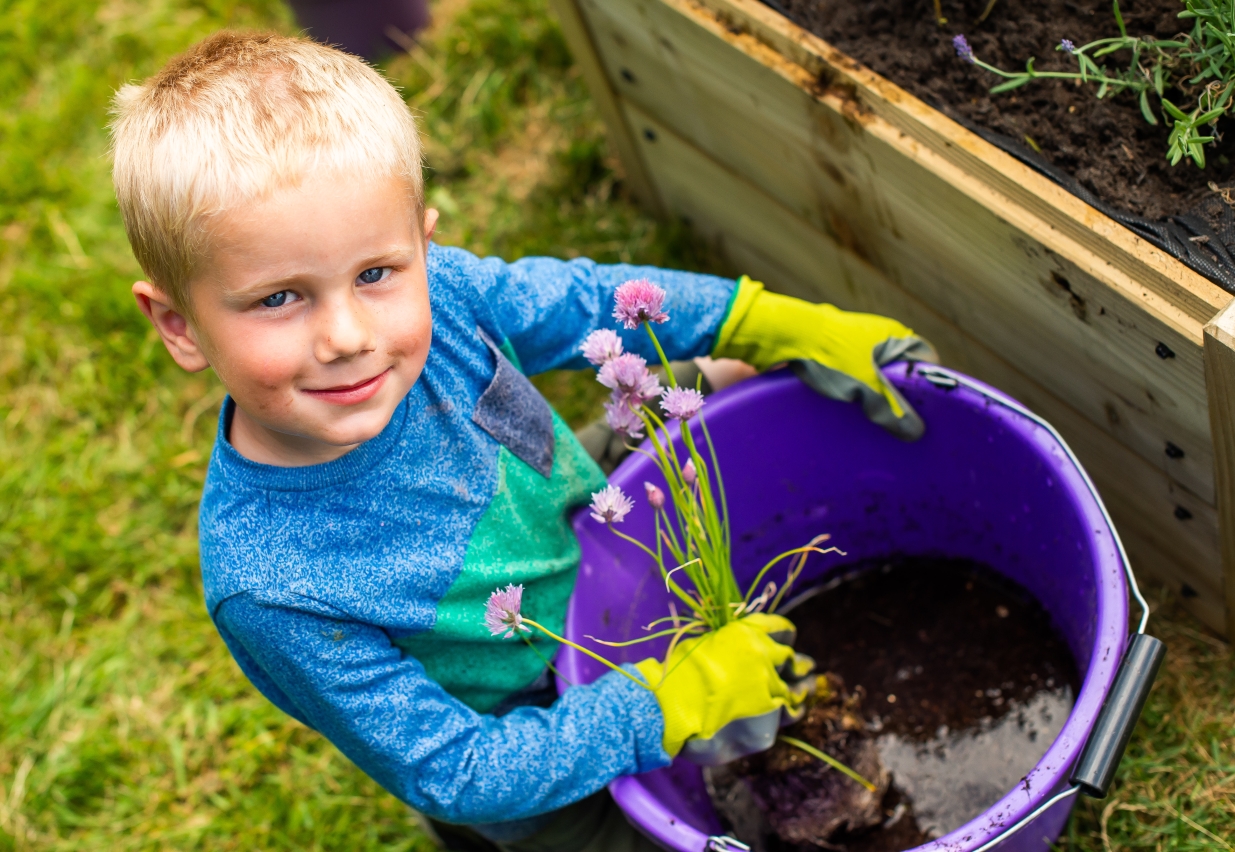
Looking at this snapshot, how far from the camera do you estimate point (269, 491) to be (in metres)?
1.13

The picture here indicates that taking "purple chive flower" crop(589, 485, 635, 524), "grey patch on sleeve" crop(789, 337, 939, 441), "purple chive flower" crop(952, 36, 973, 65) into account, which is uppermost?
"purple chive flower" crop(952, 36, 973, 65)

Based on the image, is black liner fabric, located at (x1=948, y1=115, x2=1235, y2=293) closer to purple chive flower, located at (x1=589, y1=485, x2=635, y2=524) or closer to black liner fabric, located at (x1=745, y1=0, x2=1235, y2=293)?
black liner fabric, located at (x1=745, y1=0, x2=1235, y2=293)

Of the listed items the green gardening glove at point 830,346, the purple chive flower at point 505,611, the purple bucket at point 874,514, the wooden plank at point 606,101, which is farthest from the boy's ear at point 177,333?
the wooden plank at point 606,101

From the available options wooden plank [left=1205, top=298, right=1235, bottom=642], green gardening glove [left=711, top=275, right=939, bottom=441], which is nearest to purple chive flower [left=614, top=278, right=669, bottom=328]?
green gardening glove [left=711, top=275, right=939, bottom=441]

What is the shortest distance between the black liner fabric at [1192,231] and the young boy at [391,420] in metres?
0.26

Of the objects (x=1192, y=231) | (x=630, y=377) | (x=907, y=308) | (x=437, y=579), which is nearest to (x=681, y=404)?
(x=630, y=377)

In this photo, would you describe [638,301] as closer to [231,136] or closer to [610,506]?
[610,506]

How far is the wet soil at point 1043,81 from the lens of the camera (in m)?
1.22

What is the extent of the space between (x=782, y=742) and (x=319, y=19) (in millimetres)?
1891

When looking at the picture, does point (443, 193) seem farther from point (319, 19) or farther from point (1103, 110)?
point (1103, 110)

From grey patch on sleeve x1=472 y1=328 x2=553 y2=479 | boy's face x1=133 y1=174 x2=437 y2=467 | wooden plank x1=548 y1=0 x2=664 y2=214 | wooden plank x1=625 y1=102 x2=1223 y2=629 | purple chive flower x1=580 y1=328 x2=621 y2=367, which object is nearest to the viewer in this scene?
boy's face x1=133 y1=174 x2=437 y2=467

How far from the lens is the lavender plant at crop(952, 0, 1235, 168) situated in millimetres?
1129

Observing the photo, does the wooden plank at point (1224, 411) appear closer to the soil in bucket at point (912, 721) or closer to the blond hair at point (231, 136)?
the soil in bucket at point (912, 721)

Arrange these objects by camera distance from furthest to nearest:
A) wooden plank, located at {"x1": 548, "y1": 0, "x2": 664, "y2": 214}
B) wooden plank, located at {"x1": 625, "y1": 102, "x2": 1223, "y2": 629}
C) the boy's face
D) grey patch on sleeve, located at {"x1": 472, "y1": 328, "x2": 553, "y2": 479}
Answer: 1. wooden plank, located at {"x1": 548, "y1": 0, "x2": 664, "y2": 214}
2. wooden plank, located at {"x1": 625, "y1": 102, "x2": 1223, "y2": 629}
3. grey patch on sleeve, located at {"x1": 472, "y1": 328, "x2": 553, "y2": 479}
4. the boy's face
